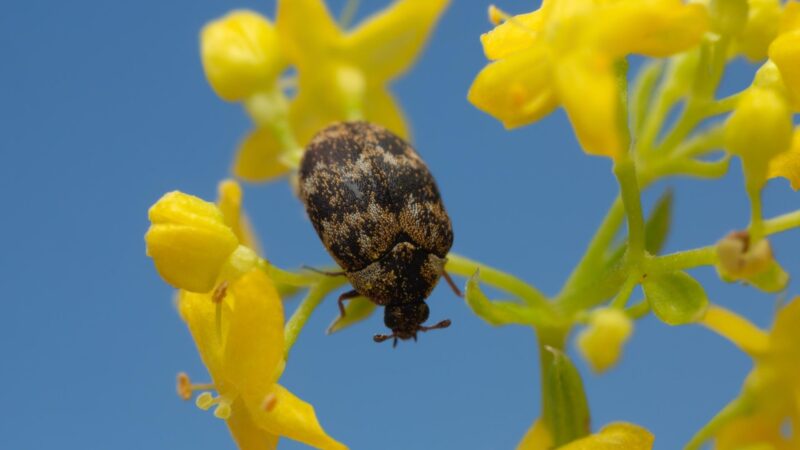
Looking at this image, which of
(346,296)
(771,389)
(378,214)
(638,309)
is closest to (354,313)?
(346,296)

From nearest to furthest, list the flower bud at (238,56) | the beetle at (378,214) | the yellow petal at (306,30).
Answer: the beetle at (378,214) → the flower bud at (238,56) → the yellow petal at (306,30)

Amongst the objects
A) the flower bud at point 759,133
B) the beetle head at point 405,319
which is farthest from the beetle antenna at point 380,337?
the flower bud at point 759,133

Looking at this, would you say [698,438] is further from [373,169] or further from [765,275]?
[373,169]

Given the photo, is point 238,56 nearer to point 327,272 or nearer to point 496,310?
point 327,272

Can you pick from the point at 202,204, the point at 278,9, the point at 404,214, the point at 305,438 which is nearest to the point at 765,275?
the point at 404,214

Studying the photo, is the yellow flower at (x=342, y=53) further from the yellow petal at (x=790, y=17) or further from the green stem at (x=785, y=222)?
the green stem at (x=785, y=222)

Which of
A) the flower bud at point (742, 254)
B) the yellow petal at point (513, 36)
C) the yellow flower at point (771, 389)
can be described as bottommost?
the yellow flower at point (771, 389)
